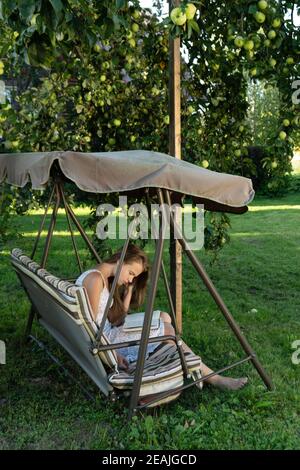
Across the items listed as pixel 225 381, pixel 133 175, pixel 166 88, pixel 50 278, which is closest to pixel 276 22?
pixel 166 88

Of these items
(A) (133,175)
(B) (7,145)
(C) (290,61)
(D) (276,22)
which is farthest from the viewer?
(B) (7,145)

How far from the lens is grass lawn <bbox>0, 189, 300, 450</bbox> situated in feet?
9.99

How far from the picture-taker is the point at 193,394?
3.72m

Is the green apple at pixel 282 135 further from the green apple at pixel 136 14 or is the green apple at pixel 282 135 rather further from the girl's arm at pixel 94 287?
the girl's arm at pixel 94 287

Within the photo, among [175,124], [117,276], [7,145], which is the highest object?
[175,124]

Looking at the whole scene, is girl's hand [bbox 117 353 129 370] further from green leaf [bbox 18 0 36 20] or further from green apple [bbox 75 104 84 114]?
green apple [bbox 75 104 84 114]

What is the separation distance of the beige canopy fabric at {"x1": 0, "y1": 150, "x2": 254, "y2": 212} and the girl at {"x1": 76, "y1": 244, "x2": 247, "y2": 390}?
75 centimetres

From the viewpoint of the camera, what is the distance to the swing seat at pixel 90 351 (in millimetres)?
3080

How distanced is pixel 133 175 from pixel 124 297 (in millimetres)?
1295

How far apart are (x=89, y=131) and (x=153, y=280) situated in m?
2.75

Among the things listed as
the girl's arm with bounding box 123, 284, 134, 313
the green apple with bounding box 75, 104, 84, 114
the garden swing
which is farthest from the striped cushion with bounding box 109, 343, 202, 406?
the green apple with bounding box 75, 104, 84, 114

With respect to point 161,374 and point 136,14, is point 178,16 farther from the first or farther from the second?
point 161,374

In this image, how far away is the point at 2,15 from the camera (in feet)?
9.67
